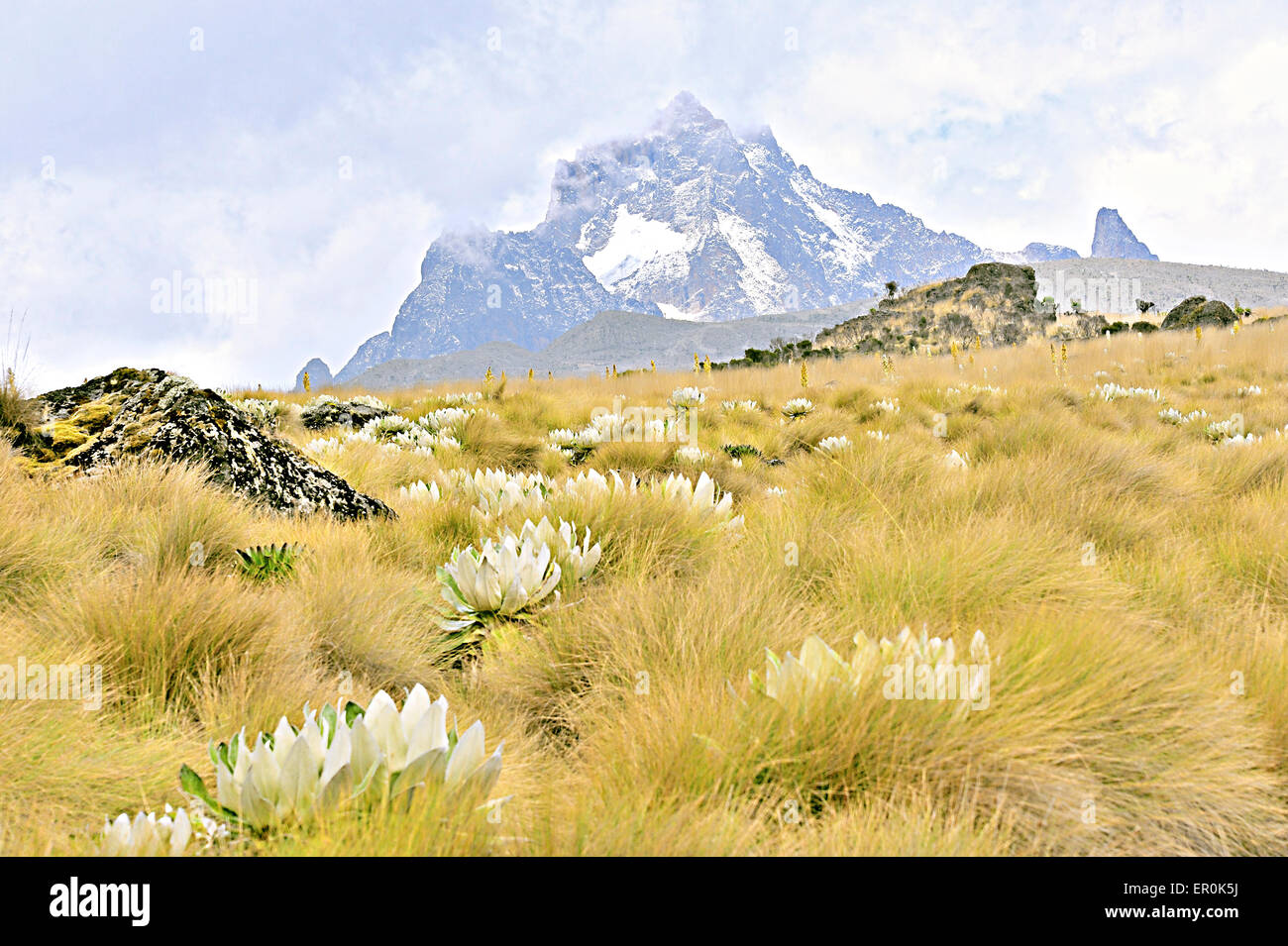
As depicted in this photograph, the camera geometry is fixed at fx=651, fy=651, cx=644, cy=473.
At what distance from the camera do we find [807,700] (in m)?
1.51

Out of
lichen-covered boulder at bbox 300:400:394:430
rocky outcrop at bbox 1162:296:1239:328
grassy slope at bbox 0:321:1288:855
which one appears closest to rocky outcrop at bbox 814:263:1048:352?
rocky outcrop at bbox 1162:296:1239:328

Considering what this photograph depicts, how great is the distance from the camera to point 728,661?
6.25ft

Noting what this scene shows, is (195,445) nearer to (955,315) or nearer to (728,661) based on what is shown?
(728,661)

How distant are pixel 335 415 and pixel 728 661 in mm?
8062

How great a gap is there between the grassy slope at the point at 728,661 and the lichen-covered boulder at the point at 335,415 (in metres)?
5.23

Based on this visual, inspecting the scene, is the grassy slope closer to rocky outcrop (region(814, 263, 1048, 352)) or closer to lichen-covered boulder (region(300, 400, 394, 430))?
lichen-covered boulder (region(300, 400, 394, 430))

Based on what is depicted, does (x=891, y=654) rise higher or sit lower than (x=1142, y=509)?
lower

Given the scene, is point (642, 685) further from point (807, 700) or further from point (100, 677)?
point (100, 677)

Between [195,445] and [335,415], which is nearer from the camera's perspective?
[195,445]

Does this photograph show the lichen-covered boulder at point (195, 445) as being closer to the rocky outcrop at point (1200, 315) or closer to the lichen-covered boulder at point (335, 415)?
the lichen-covered boulder at point (335, 415)

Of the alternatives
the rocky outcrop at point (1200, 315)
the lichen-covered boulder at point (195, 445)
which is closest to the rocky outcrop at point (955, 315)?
the rocky outcrop at point (1200, 315)

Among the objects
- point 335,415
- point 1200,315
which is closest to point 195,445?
point 335,415
